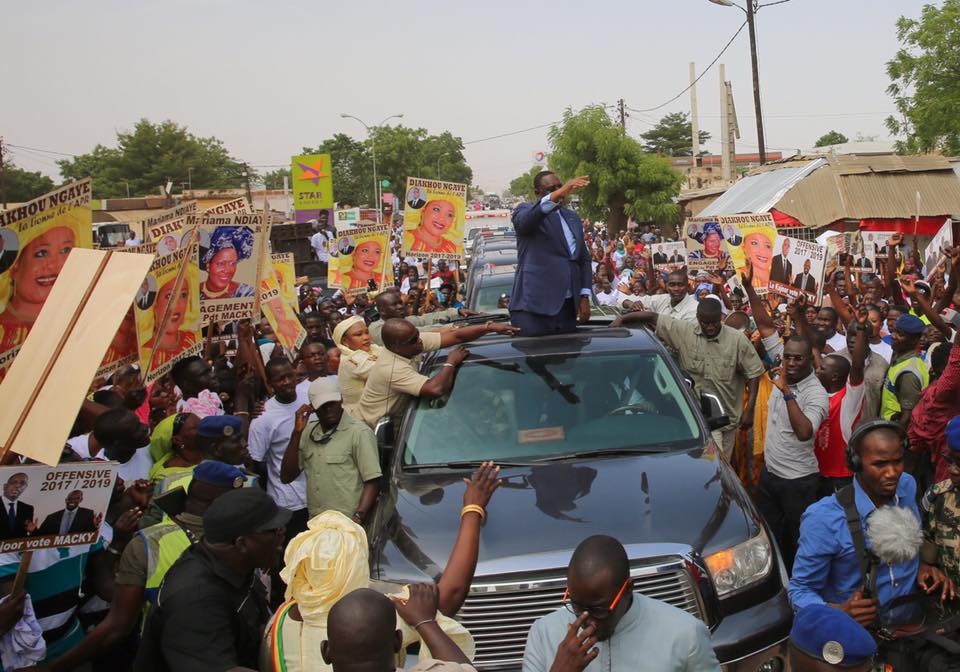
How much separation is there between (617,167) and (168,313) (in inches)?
1209

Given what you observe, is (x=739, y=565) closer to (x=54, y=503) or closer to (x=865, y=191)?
(x=54, y=503)

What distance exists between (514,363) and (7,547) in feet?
9.68

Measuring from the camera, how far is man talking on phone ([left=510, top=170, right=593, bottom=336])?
6.87 metres

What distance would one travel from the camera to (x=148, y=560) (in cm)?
389

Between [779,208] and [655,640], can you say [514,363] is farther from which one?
[779,208]

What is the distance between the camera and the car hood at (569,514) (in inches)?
168

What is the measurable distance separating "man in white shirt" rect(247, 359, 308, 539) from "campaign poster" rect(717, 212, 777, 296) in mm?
6134

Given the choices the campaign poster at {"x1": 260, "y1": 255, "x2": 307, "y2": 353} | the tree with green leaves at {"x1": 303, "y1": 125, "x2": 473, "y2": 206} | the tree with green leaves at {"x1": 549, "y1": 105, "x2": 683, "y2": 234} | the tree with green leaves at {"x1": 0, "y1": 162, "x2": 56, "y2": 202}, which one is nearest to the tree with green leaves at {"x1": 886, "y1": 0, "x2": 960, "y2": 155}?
the tree with green leaves at {"x1": 549, "y1": 105, "x2": 683, "y2": 234}

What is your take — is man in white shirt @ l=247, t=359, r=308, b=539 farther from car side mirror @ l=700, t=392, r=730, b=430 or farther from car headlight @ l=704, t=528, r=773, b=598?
car headlight @ l=704, t=528, r=773, b=598

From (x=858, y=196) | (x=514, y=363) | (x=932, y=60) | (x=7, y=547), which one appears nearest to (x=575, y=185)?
(x=514, y=363)

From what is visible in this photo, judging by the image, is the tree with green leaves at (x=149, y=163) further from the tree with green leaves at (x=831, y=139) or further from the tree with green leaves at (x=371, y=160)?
the tree with green leaves at (x=831, y=139)

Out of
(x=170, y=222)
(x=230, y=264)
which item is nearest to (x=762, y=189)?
(x=170, y=222)

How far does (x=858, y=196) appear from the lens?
79.6 feet

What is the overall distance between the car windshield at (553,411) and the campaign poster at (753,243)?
5.81 metres
